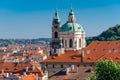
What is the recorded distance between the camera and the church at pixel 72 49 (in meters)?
95.3

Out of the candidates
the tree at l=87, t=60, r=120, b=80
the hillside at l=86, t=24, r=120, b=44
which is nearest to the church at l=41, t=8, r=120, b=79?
the tree at l=87, t=60, r=120, b=80

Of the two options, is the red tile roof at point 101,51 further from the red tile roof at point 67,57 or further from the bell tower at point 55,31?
the bell tower at point 55,31

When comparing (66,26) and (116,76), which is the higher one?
(66,26)

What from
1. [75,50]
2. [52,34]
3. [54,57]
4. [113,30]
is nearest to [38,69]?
[54,57]

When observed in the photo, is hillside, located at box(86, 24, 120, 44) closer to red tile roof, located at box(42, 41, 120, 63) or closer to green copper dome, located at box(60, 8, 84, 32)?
green copper dome, located at box(60, 8, 84, 32)

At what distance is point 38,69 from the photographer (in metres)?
92.8

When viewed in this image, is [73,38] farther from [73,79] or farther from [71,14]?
[73,79]

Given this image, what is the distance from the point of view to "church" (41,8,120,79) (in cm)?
9531

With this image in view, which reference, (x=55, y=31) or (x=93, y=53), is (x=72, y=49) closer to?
(x=55, y=31)

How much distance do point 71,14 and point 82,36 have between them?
8.03 m

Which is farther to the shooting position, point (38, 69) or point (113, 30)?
point (113, 30)

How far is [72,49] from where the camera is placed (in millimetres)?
108125

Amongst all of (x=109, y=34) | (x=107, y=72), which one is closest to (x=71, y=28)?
(x=107, y=72)

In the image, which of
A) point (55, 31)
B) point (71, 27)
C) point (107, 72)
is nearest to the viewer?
point (107, 72)
